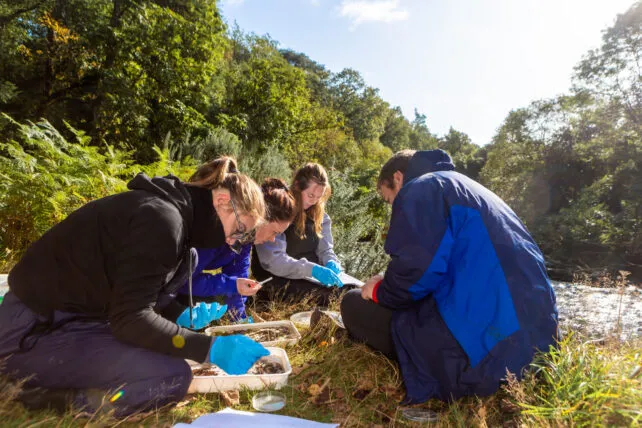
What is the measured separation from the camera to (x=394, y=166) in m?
2.71

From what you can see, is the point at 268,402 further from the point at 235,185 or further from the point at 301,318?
the point at 301,318

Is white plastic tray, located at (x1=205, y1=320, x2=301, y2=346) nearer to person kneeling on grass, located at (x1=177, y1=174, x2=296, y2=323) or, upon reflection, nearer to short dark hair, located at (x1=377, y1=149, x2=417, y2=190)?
person kneeling on grass, located at (x1=177, y1=174, x2=296, y2=323)

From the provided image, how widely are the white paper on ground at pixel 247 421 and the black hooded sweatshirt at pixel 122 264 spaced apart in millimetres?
273

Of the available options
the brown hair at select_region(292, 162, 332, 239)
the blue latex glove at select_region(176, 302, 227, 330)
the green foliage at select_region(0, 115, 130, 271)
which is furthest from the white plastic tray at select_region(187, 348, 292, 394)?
the green foliage at select_region(0, 115, 130, 271)

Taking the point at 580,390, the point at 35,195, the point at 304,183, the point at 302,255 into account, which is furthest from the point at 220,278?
the point at 35,195

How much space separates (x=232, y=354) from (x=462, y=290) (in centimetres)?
118

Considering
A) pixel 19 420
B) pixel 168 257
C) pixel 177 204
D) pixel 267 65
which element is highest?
pixel 267 65

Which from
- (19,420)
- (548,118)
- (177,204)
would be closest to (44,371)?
(19,420)

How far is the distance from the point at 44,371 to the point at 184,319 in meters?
0.98

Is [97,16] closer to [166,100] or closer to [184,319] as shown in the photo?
[166,100]

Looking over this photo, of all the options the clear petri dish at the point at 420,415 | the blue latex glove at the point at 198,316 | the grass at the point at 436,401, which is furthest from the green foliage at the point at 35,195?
the clear petri dish at the point at 420,415

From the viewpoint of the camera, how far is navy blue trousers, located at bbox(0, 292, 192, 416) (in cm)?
184

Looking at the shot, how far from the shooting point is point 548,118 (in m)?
27.3

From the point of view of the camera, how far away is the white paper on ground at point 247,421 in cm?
175
